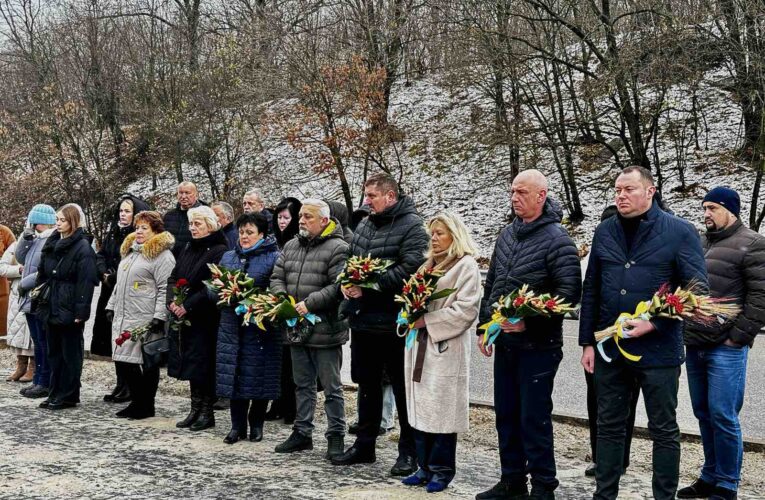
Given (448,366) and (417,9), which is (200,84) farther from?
(448,366)

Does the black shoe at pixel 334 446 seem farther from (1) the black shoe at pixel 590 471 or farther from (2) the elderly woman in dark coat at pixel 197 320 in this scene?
(1) the black shoe at pixel 590 471

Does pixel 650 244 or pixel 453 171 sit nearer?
pixel 650 244

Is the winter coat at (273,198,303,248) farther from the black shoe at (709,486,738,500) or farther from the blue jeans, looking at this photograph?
the black shoe at (709,486,738,500)

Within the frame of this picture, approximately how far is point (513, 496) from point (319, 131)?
2068cm

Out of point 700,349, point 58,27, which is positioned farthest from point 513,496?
point 58,27

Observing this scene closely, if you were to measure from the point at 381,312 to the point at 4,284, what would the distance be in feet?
26.2

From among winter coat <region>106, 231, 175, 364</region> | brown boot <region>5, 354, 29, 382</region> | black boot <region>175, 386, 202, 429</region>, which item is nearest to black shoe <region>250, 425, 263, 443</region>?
black boot <region>175, 386, 202, 429</region>

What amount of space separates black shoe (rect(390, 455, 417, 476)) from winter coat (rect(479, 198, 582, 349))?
1281 millimetres

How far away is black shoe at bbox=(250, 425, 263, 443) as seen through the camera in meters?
7.78

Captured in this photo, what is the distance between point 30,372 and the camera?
10.9m

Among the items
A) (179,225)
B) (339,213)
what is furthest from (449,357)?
(179,225)

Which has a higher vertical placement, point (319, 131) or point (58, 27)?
point (58, 27)

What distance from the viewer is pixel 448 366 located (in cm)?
628

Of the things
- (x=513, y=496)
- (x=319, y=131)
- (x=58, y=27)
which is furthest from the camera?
(x=58, y=27)
